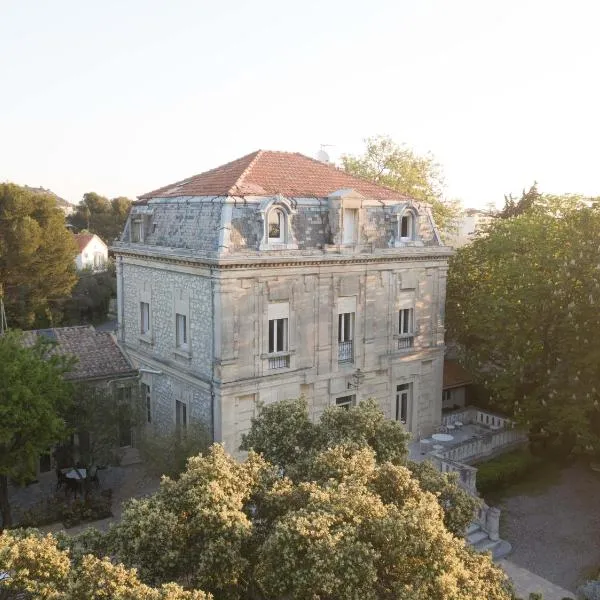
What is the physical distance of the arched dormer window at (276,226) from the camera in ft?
85.5

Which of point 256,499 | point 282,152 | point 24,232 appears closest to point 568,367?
point 282,152

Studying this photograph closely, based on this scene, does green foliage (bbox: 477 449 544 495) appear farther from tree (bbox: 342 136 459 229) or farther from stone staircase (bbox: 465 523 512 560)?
tree (bbox: 342 136 459 229)

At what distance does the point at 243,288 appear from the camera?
25.3 metres

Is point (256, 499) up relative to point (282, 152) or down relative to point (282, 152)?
down

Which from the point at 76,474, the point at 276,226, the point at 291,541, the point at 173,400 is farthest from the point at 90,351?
the point at 291,541

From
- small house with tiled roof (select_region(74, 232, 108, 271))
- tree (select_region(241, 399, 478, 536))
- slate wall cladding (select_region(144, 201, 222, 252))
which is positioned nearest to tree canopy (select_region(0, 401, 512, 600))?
tree (select_region(241, 399, 478, 536))

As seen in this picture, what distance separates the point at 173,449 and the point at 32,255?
33.9 metres

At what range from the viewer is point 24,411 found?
22.0 meters

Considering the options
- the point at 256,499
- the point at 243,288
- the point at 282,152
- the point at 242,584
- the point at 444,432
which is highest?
the point at 282,152

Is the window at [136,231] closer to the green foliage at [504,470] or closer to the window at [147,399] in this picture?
the window at [147,399]

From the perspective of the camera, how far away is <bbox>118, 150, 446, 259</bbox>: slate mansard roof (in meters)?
25.5

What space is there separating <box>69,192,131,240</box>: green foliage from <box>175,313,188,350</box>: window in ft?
215

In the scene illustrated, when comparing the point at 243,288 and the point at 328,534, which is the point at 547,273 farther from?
the point at 328,534

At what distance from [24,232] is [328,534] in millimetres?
45802
